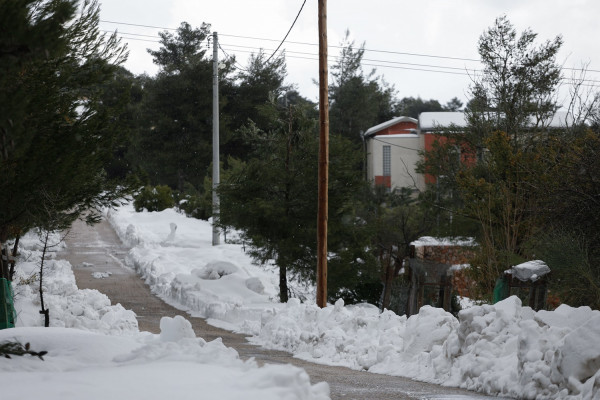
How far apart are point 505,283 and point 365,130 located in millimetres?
46291

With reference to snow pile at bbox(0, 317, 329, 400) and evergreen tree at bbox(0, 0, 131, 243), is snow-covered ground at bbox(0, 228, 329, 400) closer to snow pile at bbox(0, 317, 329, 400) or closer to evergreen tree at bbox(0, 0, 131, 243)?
snow pile at bbox(0, 317, 329, 400)

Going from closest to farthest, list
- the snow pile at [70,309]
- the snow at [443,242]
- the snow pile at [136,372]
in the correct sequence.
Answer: the snow pile at [136,372]
the snow pile at [70,309]
the snow at [443,242]

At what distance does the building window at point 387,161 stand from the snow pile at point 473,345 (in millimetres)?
37396

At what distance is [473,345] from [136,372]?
5476mm

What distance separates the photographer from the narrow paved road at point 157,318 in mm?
9594

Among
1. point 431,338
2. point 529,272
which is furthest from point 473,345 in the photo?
point 529,272

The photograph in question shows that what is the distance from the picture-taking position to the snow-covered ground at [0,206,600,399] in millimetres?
9172

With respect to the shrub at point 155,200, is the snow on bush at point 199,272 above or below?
below

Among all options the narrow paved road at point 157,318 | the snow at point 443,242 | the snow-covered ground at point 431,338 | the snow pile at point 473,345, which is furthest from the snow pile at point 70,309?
the snow at point 443,242

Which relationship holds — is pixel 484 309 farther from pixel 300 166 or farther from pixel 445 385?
pixel 300 166

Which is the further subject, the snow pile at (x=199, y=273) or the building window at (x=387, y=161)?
the building window at (x=387, y=161)

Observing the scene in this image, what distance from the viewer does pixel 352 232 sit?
75.6ft

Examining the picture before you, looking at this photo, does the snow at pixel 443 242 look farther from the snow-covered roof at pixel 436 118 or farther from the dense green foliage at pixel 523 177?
the snow-covered roof at pixel 436 118

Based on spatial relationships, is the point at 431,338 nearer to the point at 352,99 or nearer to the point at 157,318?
the point at 157,318
